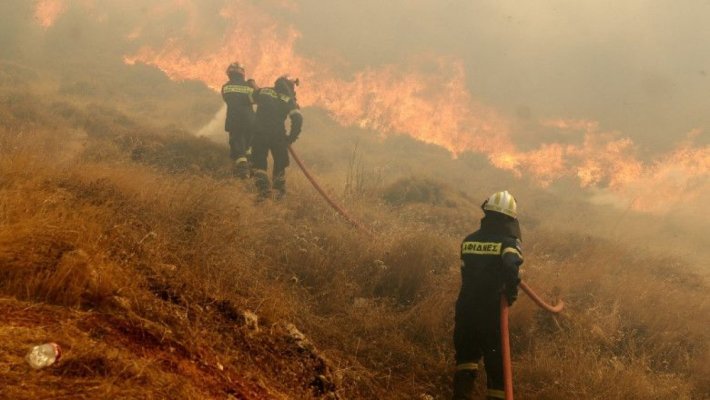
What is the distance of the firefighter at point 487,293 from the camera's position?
384 cm

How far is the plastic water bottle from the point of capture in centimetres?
184

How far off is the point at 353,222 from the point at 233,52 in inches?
707

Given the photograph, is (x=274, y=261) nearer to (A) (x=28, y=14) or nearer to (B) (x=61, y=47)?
(B) (x=61, y=47)

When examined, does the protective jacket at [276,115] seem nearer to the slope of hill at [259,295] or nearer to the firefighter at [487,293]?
the slope of hill at [259,295]

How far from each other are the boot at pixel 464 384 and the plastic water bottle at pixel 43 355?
291 cm

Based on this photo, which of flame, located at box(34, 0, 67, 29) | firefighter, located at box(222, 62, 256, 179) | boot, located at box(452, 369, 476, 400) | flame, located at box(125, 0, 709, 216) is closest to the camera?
boot, located at box(452, 369, 476, 400)

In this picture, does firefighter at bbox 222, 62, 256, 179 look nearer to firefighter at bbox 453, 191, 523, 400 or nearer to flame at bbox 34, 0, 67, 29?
firefighter at bbox 453, 191, 523, 400

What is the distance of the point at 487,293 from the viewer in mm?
4047

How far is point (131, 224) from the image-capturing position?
3.79 m

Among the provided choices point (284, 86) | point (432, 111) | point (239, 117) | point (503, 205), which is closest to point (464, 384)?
point (503, 205)

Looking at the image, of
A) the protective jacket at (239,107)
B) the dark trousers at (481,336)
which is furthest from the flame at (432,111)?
the dark trousers at (481,336)

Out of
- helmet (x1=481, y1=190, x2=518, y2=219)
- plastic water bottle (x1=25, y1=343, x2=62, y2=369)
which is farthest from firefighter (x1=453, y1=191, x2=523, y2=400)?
plastic water bottle (x1=25, y1=343, x2=62, y2=369)

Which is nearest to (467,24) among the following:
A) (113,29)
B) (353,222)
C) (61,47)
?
(113,29)

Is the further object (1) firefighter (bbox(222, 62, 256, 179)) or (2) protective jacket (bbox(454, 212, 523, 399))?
(1) firefighter (bbox(222, 62, 256, 179))
